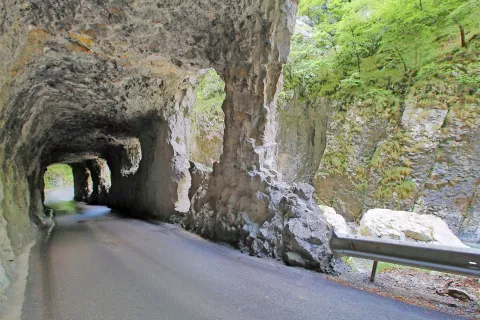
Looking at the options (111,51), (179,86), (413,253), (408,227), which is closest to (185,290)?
(413,253)

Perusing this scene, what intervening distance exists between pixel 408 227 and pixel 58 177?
48.4m

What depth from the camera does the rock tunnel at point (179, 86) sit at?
5.52 metres

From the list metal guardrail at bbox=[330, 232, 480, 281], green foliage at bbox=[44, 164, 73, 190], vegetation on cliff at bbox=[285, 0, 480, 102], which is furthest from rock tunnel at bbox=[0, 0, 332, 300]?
green foliage at bbox=[44, 164, 73, 190]

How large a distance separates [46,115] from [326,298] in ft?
36.3

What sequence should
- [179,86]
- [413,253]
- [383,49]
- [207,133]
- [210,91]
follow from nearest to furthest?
[413,253] → [179,86] → [383,49] → [207,133] → [210,91]

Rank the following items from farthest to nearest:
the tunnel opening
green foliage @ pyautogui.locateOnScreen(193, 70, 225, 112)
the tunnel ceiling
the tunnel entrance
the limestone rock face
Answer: the tunnel entrance < green foliage @ pyautogui.locateOnScreen(193, 70, 225, 112) < the tunnel opening < the limestone rock face < the tunnel ceiling

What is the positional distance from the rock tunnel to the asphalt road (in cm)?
72

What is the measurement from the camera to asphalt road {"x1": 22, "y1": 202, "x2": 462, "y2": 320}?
3.38 meters

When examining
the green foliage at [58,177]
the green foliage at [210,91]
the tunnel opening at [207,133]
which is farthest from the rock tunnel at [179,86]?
the green foliage at [58,177]

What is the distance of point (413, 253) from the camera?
3.72 m

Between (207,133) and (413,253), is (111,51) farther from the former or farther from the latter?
(207,133)

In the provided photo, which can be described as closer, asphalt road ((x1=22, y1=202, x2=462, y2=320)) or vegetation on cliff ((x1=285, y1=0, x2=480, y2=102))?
asphalt road ((x1=22, y1=202, x2=462, y2=320))

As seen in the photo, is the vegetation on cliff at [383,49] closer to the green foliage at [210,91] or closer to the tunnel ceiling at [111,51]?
the green foliage at [210,91]

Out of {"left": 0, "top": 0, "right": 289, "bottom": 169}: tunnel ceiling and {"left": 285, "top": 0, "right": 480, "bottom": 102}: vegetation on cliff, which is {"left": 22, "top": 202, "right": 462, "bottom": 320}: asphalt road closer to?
{"left": 0, "top": 0, "right": 289, "bottom": 169}: tunnel ceiling
